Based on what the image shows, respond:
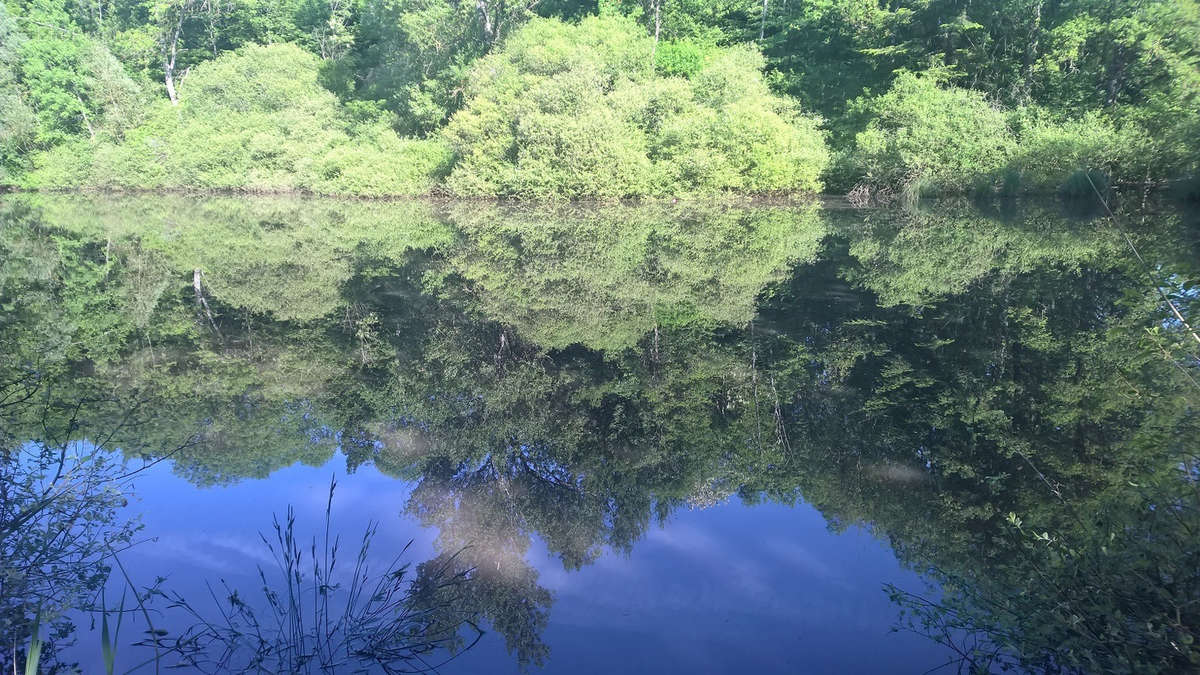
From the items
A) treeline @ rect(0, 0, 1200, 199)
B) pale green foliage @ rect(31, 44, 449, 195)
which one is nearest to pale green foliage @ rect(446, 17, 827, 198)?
treeline @ rect(0, 0, 1200, 199)

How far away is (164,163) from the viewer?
37094 mm

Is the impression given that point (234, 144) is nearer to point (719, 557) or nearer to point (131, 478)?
point (131, 478)

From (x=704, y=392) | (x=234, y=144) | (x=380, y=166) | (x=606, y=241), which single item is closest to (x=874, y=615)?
(x=704, y=392)

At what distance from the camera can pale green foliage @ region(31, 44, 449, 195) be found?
33.9 metres

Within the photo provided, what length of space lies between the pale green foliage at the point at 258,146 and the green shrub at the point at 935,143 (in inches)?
807

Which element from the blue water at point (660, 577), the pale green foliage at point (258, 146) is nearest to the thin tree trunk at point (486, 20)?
the pale green foliage at point (258, 146)

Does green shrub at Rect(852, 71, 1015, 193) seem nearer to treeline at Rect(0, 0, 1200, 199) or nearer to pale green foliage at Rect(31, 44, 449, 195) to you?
treeline at Rect(0, 0, 1200, 199)

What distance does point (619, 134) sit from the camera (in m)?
27.8

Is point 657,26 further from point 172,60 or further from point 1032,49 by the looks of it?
point 172,60

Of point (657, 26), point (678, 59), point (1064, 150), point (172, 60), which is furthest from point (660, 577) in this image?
point (172, 60)

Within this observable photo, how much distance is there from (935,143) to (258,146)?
32695 mm

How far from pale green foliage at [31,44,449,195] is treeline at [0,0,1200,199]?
0.13 m

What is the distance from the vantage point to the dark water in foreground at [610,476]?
3092 millimetres

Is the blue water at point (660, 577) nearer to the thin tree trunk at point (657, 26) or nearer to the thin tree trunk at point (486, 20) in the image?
the thin tree trunk at point (657, 26)
